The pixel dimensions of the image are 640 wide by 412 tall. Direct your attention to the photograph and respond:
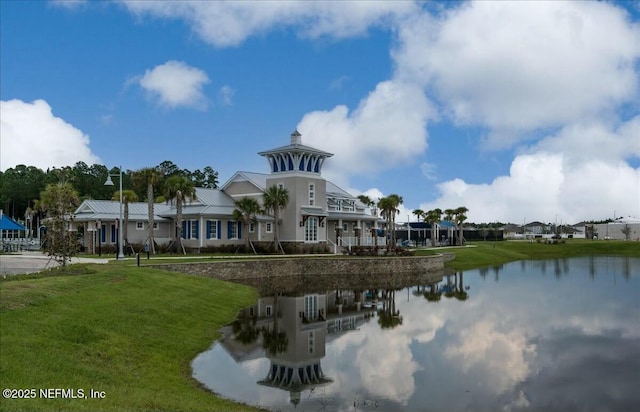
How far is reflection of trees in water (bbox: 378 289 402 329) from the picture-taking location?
25484 mm

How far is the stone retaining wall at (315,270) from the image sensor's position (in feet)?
125

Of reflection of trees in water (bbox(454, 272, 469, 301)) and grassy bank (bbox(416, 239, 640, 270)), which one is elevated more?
grassy bank (bbox(416, 239, 640, 270))

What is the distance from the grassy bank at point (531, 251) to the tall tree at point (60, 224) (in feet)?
153

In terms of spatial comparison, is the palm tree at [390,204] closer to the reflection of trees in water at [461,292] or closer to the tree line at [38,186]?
the reflection of trees in water at [461,292]

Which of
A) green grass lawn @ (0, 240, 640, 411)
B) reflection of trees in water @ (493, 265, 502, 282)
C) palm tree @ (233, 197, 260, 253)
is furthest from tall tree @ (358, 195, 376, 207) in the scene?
green grass lawn @ (0, 240, 640, 411)

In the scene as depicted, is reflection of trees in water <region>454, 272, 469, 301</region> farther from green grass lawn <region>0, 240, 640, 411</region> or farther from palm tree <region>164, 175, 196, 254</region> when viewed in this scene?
palm tree <region>164, 175, 196, 254</region>

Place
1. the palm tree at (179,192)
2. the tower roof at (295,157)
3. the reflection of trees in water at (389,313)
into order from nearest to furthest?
the reflection of trees in water at (389,313) → the palm tree at (179,192) → the tower roof at (295,157)

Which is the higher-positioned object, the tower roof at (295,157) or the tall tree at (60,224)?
the tower roof at (295,157)

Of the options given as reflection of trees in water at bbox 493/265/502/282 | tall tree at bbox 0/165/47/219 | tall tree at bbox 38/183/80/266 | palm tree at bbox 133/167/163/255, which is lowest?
reflection of trees in water at bbox 493/265/502/282

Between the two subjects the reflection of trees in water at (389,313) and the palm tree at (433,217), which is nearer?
the reflection of trees in water at (389,313)

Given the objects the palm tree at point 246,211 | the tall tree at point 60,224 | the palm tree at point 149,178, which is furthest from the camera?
the palm tree at point 246,211

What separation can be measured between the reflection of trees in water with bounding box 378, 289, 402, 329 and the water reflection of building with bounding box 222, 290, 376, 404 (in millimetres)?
703

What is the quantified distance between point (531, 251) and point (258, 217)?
153 feet

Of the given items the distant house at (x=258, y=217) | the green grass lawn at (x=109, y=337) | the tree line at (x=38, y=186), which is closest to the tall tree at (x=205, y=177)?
the tree line at (x=38, y=186)
